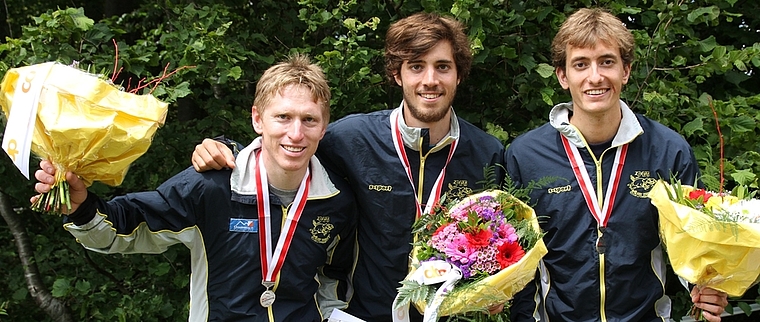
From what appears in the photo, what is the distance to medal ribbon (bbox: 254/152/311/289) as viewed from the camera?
3391mm

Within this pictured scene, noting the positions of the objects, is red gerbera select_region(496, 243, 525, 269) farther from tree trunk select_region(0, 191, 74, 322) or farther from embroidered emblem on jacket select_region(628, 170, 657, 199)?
tree trunk select_region(0, 191, 74, 322)

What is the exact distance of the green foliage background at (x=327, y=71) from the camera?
4309 mm

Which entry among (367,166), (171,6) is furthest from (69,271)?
(367,166)

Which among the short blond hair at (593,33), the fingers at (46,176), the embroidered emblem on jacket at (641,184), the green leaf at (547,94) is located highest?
the short blond hair at (593,33)

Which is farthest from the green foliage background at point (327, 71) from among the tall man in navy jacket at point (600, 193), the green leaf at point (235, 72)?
the tall man in navy jacket at point (600, 193)

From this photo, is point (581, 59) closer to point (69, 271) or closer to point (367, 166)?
point (367, 166)

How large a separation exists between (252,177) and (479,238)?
1.13m

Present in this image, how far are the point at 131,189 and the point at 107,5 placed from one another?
6.89ft

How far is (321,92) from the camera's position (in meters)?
3.53

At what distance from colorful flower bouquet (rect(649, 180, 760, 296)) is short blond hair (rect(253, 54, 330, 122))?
5.38 feet

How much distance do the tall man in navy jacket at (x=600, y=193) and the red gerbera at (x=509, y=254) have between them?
1.57 ft

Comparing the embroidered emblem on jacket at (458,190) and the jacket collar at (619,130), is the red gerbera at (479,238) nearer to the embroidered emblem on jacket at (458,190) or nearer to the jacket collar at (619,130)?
the embroidered emblem on jacket at (458,190)

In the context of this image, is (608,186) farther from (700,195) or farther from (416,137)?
(416,137)

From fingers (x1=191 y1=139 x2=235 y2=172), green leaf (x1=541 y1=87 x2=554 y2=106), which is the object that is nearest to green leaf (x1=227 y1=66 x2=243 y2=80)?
fingers (x1=191 y1=139 x2=235 y2=172)
